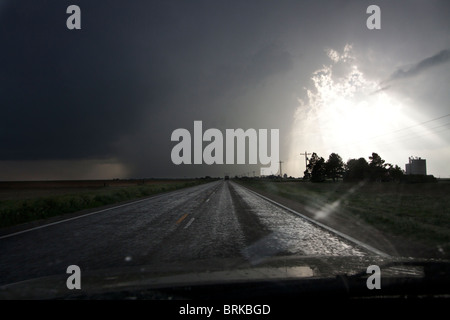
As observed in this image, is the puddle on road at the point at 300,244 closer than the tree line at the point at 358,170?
Yes

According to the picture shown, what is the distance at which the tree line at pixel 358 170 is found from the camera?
96950 mm

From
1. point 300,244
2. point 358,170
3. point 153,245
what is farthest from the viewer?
point 358,170

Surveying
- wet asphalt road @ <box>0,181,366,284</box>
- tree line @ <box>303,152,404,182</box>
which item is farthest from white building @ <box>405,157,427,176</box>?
wet asphalt road @ <box>0,181,366,284</box>

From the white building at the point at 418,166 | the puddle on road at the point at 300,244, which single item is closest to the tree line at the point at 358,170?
the white building at the point at 418,166

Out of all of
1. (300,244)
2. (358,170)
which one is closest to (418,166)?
(358,170)

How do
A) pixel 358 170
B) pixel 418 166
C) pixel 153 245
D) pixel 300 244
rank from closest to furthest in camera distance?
pixel 300 244 < pixel 153 245 < pixel 358 170 < pixel 418 166

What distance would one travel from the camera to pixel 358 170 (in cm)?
9800

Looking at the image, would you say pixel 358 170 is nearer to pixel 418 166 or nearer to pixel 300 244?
pixel 418 166

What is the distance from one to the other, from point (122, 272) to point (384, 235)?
7.14 meters

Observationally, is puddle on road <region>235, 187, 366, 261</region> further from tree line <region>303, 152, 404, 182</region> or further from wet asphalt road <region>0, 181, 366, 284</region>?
tree line <region>303, 152, 404, 182</region>

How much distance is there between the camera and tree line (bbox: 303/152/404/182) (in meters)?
96.9

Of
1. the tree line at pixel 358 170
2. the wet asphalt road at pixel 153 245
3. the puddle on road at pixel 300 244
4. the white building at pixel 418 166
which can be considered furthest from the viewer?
the white building at pixel 418 166

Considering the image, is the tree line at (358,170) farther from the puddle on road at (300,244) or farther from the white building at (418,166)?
the puddle on road at (300,244)
